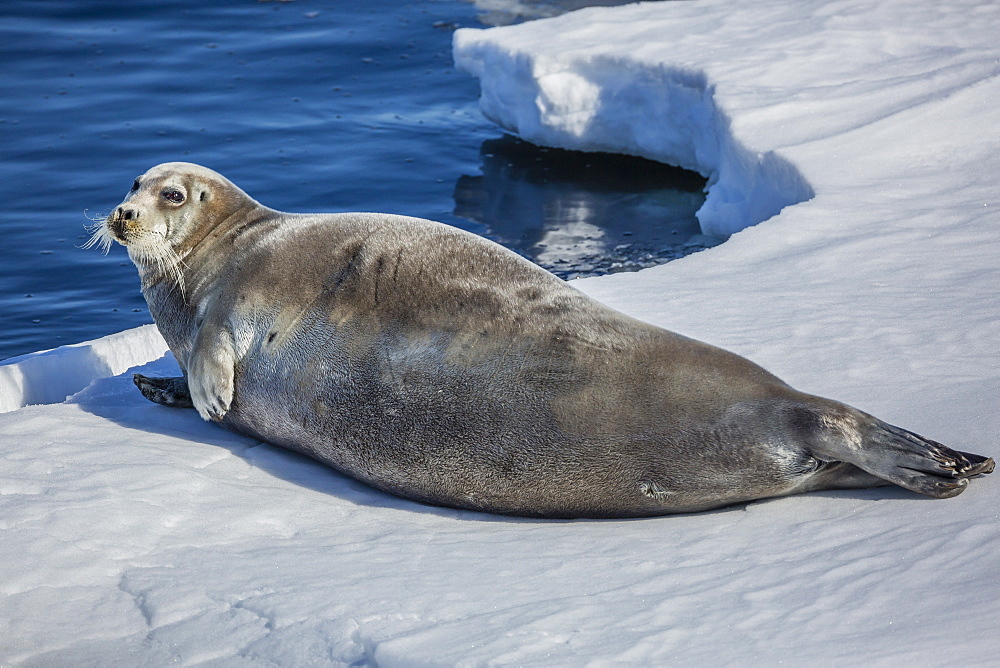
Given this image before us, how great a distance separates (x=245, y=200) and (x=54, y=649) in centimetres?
229

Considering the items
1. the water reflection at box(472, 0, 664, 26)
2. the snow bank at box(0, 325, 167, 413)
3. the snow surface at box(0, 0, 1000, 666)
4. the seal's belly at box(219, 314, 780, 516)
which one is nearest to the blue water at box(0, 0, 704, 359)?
the water reflection at box(472, 0, 664, 26)

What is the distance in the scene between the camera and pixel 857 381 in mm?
4062

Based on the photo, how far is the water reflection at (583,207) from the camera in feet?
27.8

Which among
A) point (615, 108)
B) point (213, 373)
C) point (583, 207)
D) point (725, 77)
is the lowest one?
point (583, 207)

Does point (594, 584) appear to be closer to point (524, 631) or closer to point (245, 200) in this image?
point (524, 631)

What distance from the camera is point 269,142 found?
11133mm

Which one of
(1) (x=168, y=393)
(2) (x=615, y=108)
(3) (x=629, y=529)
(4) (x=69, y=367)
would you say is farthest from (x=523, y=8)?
(3) (x=629, y=529)

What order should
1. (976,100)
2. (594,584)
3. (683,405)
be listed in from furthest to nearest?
(976,100), (683,405), (594,584)

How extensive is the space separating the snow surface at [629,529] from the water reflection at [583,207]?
6.04 ft

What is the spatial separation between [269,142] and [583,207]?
11.6ft

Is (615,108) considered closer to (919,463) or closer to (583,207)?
(583,207)

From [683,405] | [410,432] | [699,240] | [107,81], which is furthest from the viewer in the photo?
[107,81]

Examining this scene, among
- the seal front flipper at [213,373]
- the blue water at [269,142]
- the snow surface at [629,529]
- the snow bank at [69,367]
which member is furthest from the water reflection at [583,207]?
the seal front flipper at [213,373]

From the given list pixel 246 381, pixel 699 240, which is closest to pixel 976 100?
pixel 699 240
